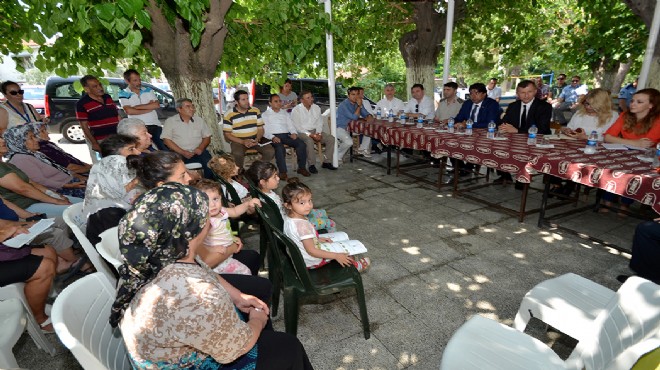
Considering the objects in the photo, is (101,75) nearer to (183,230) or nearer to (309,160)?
(309,160)

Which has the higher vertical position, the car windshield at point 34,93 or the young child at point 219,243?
the car windshield at point 34,93

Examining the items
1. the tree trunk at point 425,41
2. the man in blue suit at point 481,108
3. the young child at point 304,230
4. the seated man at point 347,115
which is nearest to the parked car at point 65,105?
the seated man at point 347,115

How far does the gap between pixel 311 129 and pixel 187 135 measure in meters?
2.43

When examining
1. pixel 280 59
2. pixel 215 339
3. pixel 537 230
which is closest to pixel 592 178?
pixel 537 230

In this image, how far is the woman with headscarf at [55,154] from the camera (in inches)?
160

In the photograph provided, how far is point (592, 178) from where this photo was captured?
3.14 m

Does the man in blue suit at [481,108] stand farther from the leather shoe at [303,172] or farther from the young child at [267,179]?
the young child at [267,179]

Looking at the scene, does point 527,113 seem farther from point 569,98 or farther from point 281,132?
point 569,98

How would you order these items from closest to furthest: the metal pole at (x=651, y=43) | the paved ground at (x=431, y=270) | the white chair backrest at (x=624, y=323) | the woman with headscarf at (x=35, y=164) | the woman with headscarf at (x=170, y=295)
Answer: the woman with headscarf at (x=170, y=295) → the white chair backrest at (x=624, y=323) → the paved ground at (x=431, y=270) → the woman with headscarf at (x=35, y=164) → the metal pole at (x=651, y=43)

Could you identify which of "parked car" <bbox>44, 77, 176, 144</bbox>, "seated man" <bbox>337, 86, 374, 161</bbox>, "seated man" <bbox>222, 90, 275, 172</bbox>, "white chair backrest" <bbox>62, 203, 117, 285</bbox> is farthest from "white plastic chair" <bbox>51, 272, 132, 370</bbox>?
"parked car" <bbox>44, 77, 176, 144</bbox>

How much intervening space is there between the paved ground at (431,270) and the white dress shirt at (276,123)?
83.1 inches

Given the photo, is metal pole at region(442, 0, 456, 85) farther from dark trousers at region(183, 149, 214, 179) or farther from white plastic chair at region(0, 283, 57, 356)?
white plastic chair at region(0, 283, 57, 356)

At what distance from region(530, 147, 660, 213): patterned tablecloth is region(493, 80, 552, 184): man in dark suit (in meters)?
1.24

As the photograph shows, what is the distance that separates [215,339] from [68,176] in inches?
145
